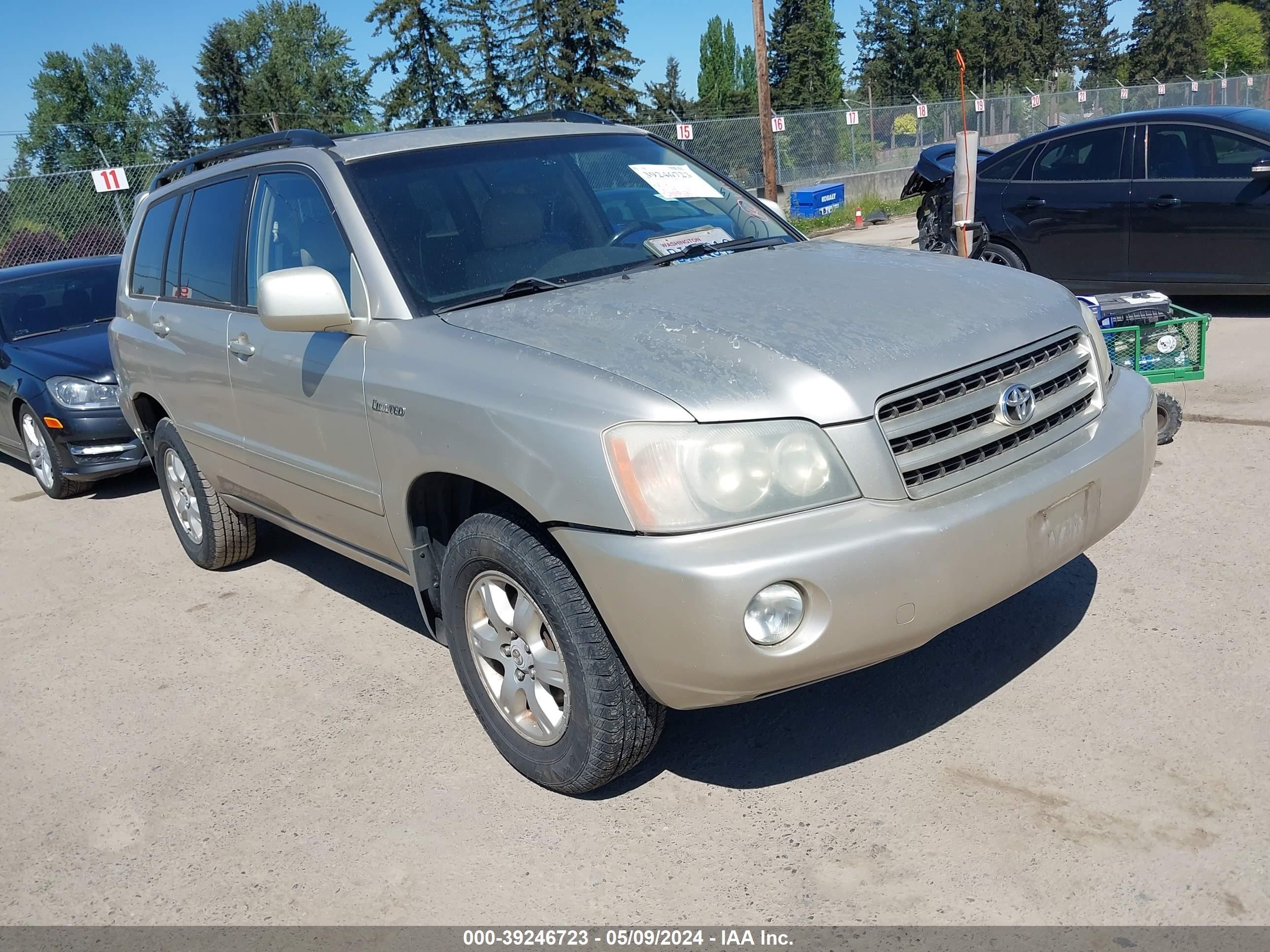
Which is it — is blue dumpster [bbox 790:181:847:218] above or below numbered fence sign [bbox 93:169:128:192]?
below

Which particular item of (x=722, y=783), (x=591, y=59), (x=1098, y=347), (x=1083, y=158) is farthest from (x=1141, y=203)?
(x=591, y=59)

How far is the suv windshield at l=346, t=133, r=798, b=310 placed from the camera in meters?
3.65

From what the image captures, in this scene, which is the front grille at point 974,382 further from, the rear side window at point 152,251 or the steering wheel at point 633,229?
the rear side window at point 152,251

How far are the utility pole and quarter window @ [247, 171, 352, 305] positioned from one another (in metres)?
18.5

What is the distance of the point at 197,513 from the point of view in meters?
5.64

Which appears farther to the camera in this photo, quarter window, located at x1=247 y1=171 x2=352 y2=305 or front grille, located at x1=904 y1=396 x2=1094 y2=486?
quarter window, located at x1=247 y1=171 x2=352 y2=305

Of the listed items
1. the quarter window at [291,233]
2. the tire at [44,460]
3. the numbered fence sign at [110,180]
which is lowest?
the tire at [44,460]

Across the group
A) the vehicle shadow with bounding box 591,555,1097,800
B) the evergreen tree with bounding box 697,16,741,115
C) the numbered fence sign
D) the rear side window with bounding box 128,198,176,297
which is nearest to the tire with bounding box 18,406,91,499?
the rear side window with bounding box 128,198,176,297

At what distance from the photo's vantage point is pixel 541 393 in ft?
9.55

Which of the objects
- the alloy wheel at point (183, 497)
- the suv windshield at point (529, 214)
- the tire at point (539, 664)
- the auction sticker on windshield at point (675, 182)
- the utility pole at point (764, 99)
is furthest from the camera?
the utility pole at point (764, 99)

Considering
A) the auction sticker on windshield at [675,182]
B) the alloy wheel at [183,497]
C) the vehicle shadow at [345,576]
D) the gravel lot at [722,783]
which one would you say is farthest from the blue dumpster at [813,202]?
the gravel lot at [722,783]

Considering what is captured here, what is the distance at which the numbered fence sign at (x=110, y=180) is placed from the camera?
1825 cm

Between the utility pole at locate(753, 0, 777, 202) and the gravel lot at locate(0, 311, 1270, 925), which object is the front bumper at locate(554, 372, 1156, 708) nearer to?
the gravel lot at locate(0, 311, 1270, 925)

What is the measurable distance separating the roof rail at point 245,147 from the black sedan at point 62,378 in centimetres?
234
